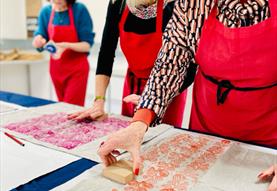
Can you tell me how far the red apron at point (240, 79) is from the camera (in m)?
0.70

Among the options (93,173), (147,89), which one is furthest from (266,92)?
(93,173)

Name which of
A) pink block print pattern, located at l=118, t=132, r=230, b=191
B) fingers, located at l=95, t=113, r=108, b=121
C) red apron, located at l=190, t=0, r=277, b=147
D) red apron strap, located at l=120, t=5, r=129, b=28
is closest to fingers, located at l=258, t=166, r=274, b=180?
pink block print pattern, located at l=118, t=132, r=230, b=191

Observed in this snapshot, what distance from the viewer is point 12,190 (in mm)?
583

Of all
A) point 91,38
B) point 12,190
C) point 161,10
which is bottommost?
point 12,190

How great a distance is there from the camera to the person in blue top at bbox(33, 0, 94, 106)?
185 cm

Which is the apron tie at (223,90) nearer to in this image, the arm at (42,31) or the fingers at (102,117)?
the fingers at (102,117)

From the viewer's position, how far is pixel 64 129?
93 cm

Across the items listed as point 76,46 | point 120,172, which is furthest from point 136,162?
point 76,46

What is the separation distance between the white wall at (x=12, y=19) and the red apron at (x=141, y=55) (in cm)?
203

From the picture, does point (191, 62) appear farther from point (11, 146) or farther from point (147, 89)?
point (11, 146)

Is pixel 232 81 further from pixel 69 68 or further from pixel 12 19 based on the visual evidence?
pixel 12 19

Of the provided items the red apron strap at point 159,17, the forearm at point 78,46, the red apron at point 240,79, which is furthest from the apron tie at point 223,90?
the forearm at point 78,46

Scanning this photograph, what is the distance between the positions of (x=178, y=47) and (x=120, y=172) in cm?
36

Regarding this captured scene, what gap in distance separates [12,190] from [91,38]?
143 centimetres
